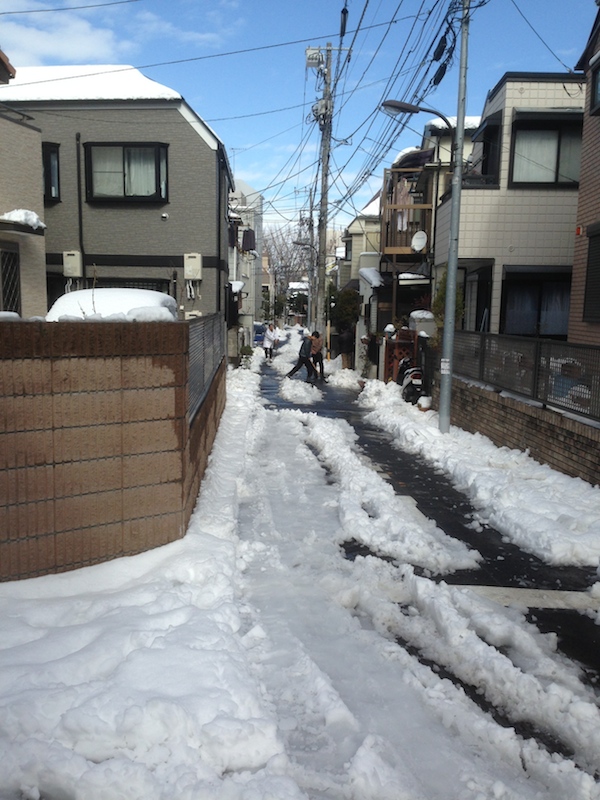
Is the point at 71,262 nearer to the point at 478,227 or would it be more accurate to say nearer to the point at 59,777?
the point at 478,227

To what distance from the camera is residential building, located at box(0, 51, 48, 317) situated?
1302 cm

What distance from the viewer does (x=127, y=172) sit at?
1839 centimetres

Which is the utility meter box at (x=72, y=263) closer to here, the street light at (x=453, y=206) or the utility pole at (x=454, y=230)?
the street light at (x=453, y=206)

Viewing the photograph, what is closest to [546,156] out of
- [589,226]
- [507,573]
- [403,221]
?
[589,226]

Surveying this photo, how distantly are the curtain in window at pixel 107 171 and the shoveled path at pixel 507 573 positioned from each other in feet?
41.5

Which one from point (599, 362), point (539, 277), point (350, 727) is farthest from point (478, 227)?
point (350, 727)

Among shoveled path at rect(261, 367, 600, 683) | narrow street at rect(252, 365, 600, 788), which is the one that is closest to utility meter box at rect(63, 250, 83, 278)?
shoveled path at rect(261, 367, 600, 683)

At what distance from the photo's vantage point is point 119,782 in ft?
8.71

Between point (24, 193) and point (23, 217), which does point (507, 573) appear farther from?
point (24, 193)

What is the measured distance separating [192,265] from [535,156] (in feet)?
30.2

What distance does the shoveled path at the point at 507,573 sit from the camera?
4457 mm

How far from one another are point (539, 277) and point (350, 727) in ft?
46.8

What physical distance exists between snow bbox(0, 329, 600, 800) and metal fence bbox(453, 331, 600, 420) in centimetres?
181

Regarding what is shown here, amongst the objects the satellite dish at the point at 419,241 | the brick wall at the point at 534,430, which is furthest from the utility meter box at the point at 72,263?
the brick wall at the point at 534,430
